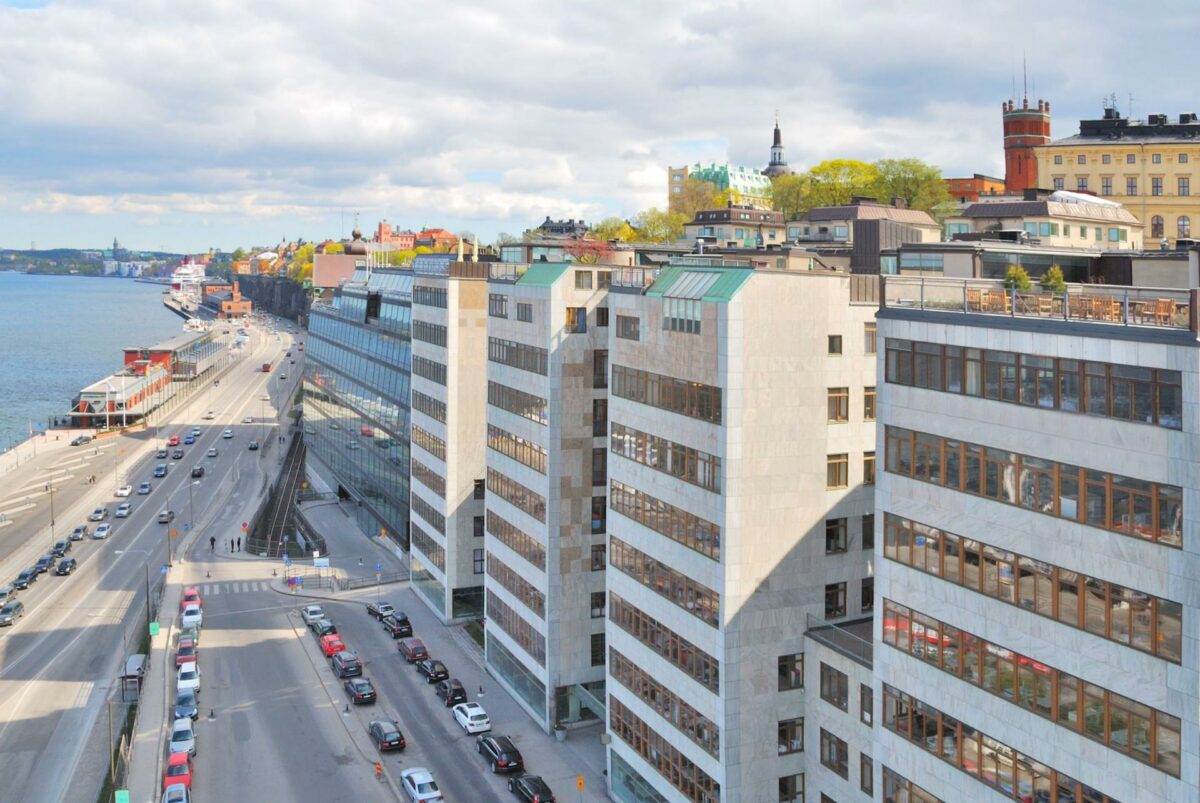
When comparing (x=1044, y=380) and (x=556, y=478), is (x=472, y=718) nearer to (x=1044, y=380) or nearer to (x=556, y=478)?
(x=556, y=478)

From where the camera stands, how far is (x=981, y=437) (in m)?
33.2

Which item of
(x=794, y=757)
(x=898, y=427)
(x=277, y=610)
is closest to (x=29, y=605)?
(x=277, y=610)

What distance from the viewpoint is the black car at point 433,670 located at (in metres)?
69.6

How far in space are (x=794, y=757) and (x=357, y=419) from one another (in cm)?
7924

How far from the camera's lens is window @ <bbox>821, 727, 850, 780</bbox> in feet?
138

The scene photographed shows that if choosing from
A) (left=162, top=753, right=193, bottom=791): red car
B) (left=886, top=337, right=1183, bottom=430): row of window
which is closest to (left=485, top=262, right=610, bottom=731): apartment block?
(left=162, top=753, right=193, bottom=791): red car

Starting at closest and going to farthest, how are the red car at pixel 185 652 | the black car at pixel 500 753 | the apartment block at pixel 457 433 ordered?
the black car at pixel 500 753
the red car at pixel 185 652
the apartment block at pixel 457 433

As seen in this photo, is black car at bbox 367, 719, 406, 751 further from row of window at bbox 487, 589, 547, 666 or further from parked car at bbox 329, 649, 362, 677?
parked car at bbox 329, 649, 362, 677

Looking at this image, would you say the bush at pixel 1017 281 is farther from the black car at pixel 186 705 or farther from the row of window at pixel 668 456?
the black car at pixel 186 705

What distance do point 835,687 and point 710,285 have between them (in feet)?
53.7

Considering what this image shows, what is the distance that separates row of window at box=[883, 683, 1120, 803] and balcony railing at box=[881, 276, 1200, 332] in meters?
12.6

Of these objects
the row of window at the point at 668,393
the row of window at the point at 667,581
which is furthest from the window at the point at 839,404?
the row of window at the point at 667,581

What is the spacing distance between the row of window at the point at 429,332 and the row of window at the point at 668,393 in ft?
106

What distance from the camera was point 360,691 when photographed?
6600cm
